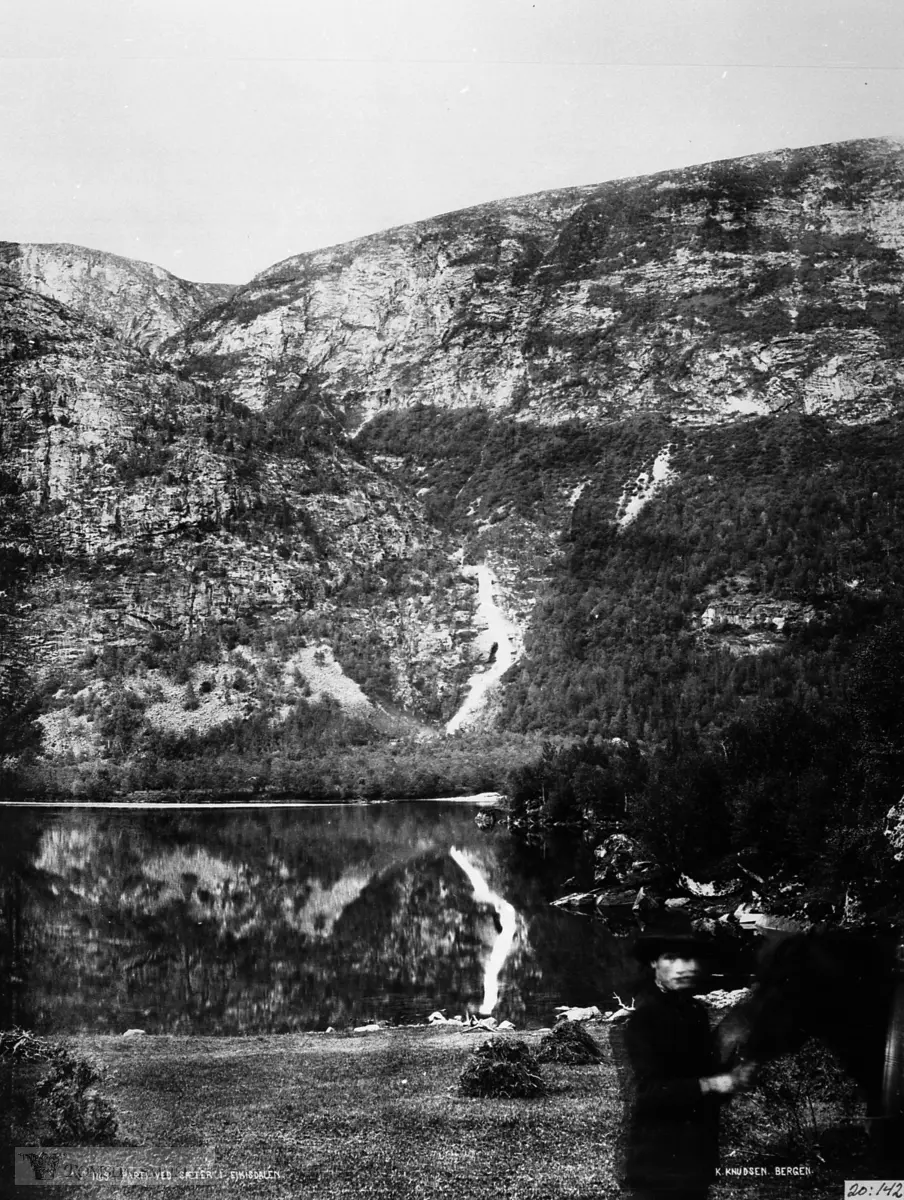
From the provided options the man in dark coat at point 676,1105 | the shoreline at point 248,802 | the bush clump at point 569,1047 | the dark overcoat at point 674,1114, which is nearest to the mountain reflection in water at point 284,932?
the bush clump at point 569,1047

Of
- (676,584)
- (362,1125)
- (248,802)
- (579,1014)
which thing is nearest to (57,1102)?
(362,1125)

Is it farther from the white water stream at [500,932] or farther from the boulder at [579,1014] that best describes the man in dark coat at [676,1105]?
the white water stream at [500,932]

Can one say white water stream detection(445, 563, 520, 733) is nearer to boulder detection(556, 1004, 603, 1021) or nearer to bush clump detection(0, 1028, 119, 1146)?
boulder detection(556, 1004, 603, 1021)

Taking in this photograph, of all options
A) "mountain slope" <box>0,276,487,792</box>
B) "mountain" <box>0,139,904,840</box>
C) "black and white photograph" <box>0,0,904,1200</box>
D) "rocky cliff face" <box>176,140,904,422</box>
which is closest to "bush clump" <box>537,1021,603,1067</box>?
"black and white photograph" <box>0,0,904,1200</box>

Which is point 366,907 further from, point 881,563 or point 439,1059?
point 881,563

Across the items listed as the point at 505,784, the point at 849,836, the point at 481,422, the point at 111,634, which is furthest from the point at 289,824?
the point at 481,422

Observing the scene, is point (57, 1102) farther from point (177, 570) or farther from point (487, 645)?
point (487, 645)
